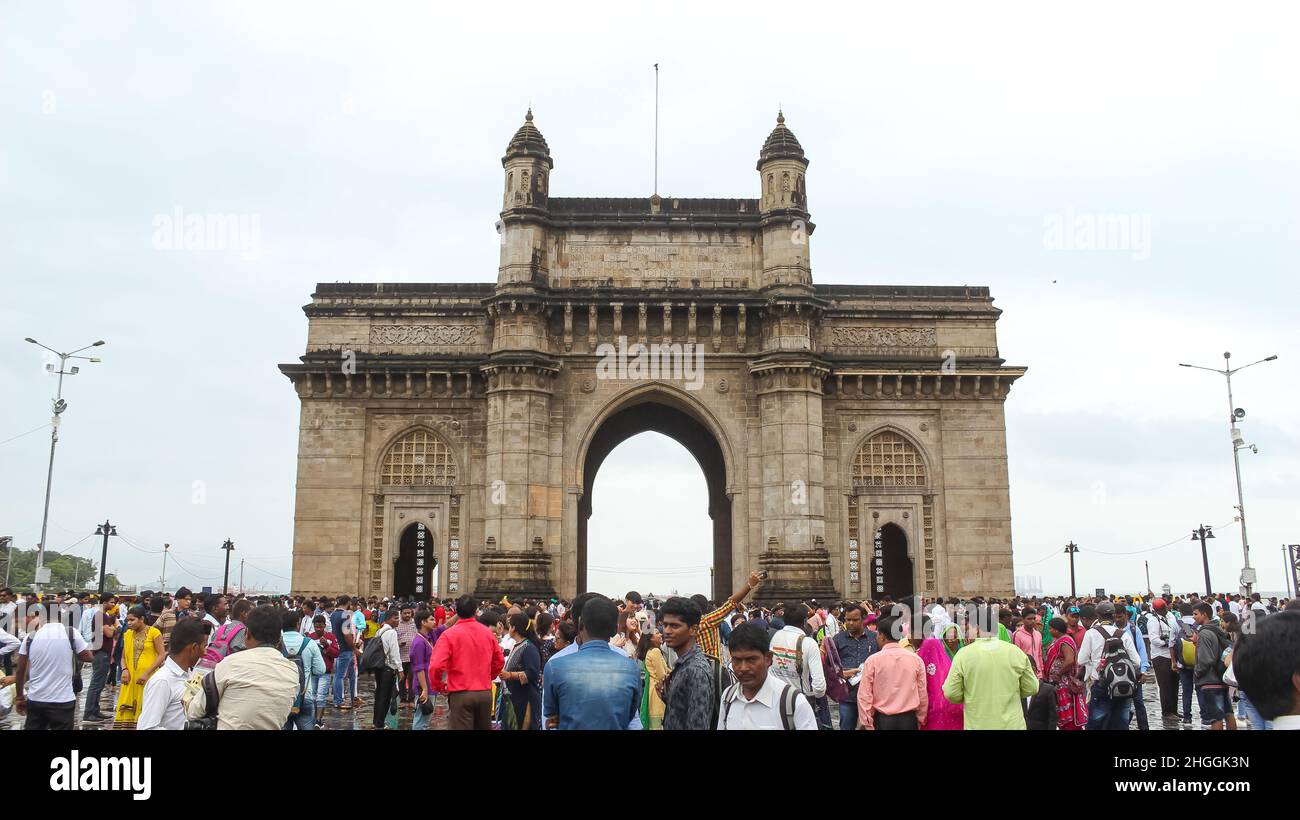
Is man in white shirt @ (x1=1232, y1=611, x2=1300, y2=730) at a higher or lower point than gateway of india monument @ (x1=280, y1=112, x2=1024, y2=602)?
lower

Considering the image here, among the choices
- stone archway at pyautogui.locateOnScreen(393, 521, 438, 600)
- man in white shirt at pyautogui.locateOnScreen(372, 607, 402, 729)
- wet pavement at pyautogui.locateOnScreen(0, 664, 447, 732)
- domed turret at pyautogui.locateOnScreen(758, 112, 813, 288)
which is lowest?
wet pavement at pyautogui.locateOnScreen(0, 664, 447, 732)

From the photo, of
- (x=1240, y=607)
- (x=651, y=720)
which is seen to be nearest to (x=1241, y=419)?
(x=1240, y=607)

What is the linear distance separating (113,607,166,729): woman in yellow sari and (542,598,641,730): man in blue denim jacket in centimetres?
454

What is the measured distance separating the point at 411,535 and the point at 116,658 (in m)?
18.2

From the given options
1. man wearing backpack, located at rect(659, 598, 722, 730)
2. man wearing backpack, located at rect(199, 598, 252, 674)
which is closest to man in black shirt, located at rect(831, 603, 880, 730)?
man wearing backpack, located at rect(659, 598, 722, 730)

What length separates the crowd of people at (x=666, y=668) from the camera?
622 cm

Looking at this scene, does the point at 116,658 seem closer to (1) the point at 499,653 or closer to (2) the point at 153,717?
(1) the point at 499,653

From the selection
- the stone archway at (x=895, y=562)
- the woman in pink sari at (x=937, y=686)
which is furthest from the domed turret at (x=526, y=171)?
the woman in pink sari at (x=937, y=686)

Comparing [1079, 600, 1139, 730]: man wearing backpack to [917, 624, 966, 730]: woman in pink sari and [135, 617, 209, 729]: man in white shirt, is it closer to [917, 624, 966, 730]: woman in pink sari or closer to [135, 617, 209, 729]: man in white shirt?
[917, 624, 966, 730]: woman in pink sari

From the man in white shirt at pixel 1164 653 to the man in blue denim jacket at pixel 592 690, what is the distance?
13.6 meters

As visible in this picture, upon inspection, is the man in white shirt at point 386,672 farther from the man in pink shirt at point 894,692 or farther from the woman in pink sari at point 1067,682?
the woman in pink sari at point 1067,682

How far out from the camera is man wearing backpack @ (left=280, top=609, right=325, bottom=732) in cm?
1155

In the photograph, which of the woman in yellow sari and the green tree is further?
the green tree
